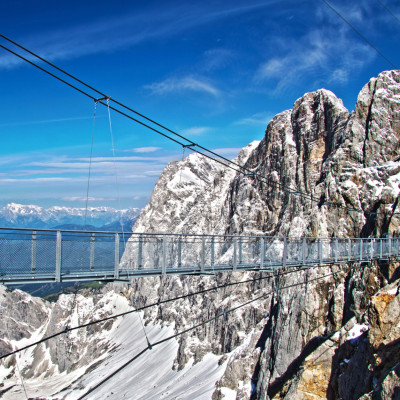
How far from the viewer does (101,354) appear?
5276 inches

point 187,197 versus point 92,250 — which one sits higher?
→ point 187,197

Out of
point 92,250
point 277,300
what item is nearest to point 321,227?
point 277,300

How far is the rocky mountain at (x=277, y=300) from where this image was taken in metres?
28.1

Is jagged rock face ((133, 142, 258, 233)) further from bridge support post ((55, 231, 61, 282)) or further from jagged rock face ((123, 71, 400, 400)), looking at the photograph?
bridge support post ((55, 231, 61, 282))

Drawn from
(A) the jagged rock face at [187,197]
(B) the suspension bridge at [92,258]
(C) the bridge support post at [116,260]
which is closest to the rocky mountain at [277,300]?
(A) the jagged rock face at [187,197]

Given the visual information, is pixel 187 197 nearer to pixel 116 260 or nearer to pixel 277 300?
pixel 277 300

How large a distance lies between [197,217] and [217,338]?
50197 mm

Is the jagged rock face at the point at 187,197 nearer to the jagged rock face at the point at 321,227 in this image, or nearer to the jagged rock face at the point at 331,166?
the jagged rock face at the point at 321,227

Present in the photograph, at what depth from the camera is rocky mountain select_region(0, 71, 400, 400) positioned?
28094 mm

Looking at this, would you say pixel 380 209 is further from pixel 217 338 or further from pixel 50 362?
pixel 50 362

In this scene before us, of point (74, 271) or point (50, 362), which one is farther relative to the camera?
point (50, 362)

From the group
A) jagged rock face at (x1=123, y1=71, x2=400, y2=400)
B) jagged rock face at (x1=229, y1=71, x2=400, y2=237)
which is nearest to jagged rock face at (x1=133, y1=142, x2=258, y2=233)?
jagged rock face at (x1=123, y1=71, x2=400, y2=400)

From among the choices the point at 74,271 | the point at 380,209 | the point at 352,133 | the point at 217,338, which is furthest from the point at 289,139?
the point at 74,271

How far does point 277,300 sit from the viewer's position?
57.9 metres
